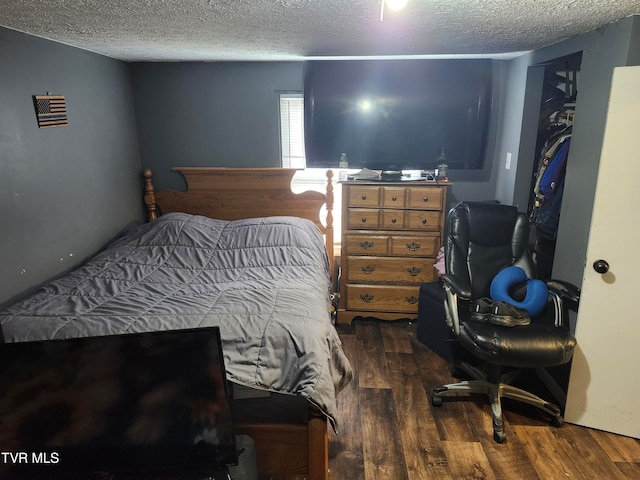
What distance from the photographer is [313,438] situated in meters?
1.77

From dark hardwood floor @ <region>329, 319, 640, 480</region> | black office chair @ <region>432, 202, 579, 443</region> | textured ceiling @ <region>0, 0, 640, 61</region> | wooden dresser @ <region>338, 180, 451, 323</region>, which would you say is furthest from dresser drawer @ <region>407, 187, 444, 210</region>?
dark hardwood floor @ <region>329, 319, 640, 480</region>

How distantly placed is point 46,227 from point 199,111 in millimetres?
1548

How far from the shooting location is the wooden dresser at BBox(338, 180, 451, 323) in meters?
3.30

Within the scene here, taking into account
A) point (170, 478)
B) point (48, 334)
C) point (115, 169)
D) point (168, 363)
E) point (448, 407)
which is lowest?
point (448, 407)

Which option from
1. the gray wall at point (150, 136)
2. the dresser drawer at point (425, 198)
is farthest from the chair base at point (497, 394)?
the dresser drawer at point (425, 198)

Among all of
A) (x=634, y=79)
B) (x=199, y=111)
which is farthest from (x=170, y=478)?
(x=199, y=111)

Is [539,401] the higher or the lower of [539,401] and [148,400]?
the lower

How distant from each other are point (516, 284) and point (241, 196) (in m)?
2.18

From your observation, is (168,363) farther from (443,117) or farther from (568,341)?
(443,117)

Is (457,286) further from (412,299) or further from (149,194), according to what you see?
(149,194)

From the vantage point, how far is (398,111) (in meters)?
3.46

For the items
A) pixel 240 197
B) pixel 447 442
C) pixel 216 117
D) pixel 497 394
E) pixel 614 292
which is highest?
pixel 216 117

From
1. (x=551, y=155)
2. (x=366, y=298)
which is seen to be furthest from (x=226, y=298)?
(x=551, y=155)

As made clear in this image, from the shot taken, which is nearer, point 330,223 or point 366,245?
point 366,245
